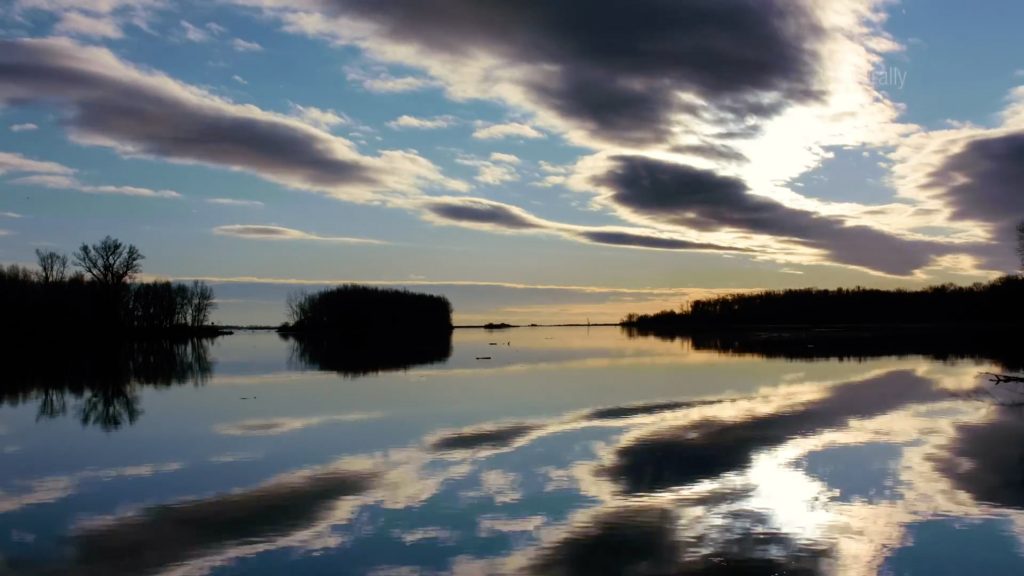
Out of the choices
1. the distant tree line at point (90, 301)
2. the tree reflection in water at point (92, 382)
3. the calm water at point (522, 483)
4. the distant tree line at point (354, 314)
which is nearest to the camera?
the calm water at point (522, 483)

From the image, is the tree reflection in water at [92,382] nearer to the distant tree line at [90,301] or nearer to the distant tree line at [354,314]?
the distant tree line at [90,301]

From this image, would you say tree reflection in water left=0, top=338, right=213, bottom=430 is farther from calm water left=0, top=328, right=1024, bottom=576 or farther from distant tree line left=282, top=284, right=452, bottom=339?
distant tree line left=282, top=284, right=452, bottom=339

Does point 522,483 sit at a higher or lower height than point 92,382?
higher

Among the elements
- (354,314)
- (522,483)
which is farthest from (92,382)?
(354,314)

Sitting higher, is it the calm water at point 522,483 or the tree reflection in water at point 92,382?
the calm water at point 522,483

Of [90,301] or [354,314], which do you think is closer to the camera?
[90,301]

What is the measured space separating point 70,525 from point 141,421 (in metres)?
15.0

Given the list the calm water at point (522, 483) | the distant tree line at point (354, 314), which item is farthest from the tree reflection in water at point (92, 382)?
the distant tree line at point (354, 314)

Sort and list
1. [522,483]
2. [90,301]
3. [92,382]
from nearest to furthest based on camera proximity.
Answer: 1. [522,483]
2. [92,382]
3. [90,301]

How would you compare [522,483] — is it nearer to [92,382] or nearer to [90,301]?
[92,382]

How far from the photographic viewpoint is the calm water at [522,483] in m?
11.3

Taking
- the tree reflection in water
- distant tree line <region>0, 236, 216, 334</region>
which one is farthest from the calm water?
distant tree line <region>0, 236, 216, 334</region>

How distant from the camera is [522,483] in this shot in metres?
16.0

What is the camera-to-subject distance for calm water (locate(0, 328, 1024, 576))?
11.3 m
